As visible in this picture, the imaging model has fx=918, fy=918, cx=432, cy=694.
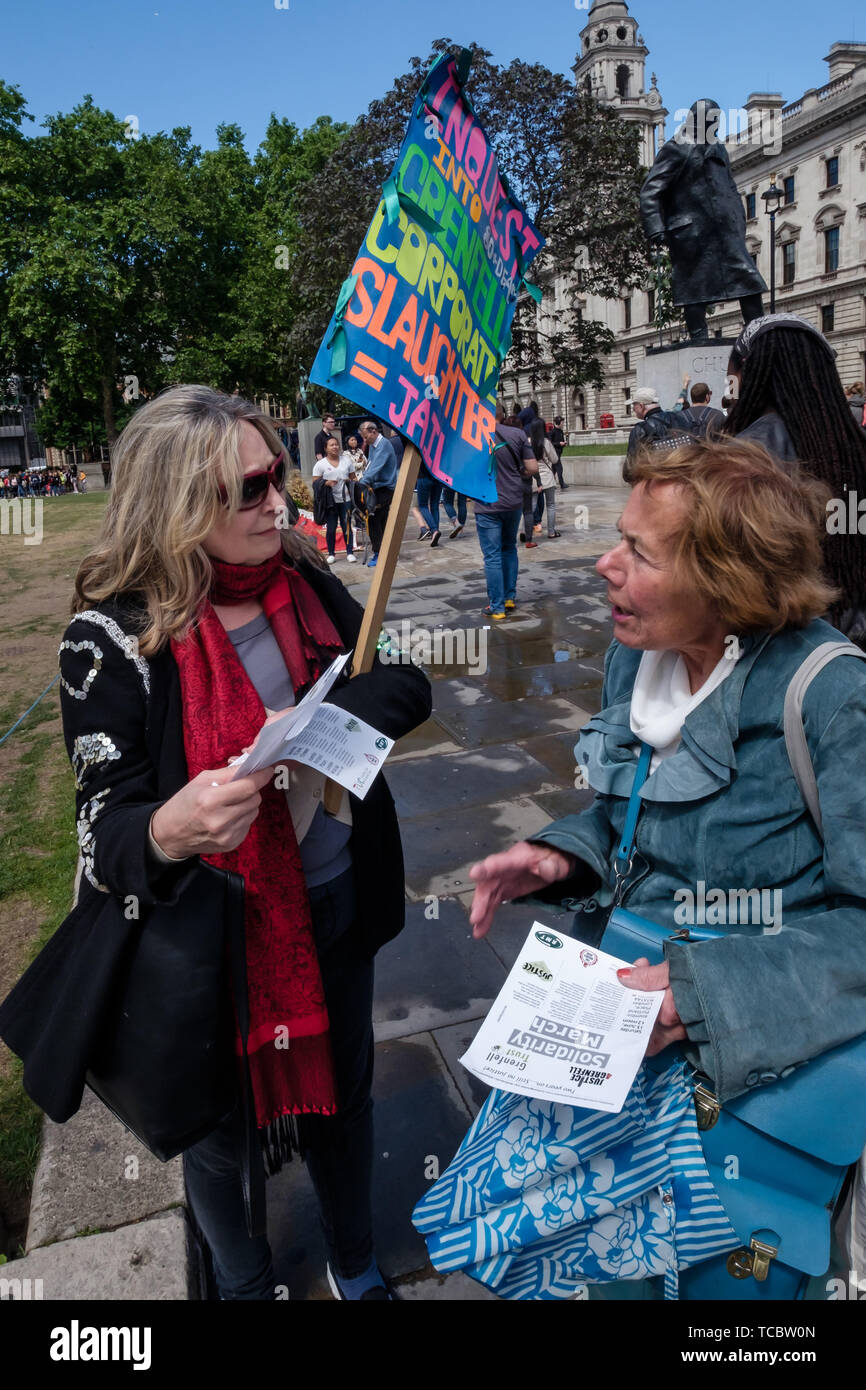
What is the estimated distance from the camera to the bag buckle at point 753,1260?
1294mm

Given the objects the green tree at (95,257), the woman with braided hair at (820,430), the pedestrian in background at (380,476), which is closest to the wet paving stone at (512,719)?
the woman with braided hair at (820,430)

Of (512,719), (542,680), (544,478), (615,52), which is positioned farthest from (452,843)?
(615,52)

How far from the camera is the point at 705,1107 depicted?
130cm

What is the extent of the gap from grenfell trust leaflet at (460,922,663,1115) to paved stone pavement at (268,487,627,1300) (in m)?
0.56

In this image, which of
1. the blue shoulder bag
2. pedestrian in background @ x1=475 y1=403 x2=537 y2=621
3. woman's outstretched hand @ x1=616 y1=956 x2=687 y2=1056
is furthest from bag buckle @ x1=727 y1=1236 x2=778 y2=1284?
pedestrian in background @ x1=475 y1=403 x2=537 y2=621

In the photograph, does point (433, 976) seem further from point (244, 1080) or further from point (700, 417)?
point (700, 417)

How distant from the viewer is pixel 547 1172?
1335 mm

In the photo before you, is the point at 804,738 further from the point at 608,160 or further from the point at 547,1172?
the point at 608,160

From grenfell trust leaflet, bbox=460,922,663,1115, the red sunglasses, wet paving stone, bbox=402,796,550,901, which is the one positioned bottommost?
wet paving stone, bbox=402,796,550,901

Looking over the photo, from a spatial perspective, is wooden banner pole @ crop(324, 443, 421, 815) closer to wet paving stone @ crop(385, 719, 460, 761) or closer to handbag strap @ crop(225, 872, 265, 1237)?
handbag strap @ crop(225, 872, 265, 1237)

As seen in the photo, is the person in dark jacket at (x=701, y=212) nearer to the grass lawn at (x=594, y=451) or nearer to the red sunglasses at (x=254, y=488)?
the red sunglasses at (x=254, y=488)

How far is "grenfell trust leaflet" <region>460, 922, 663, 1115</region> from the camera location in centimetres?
128

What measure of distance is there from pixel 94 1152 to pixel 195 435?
184cm

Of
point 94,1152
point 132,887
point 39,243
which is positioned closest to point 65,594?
point 94,1152
